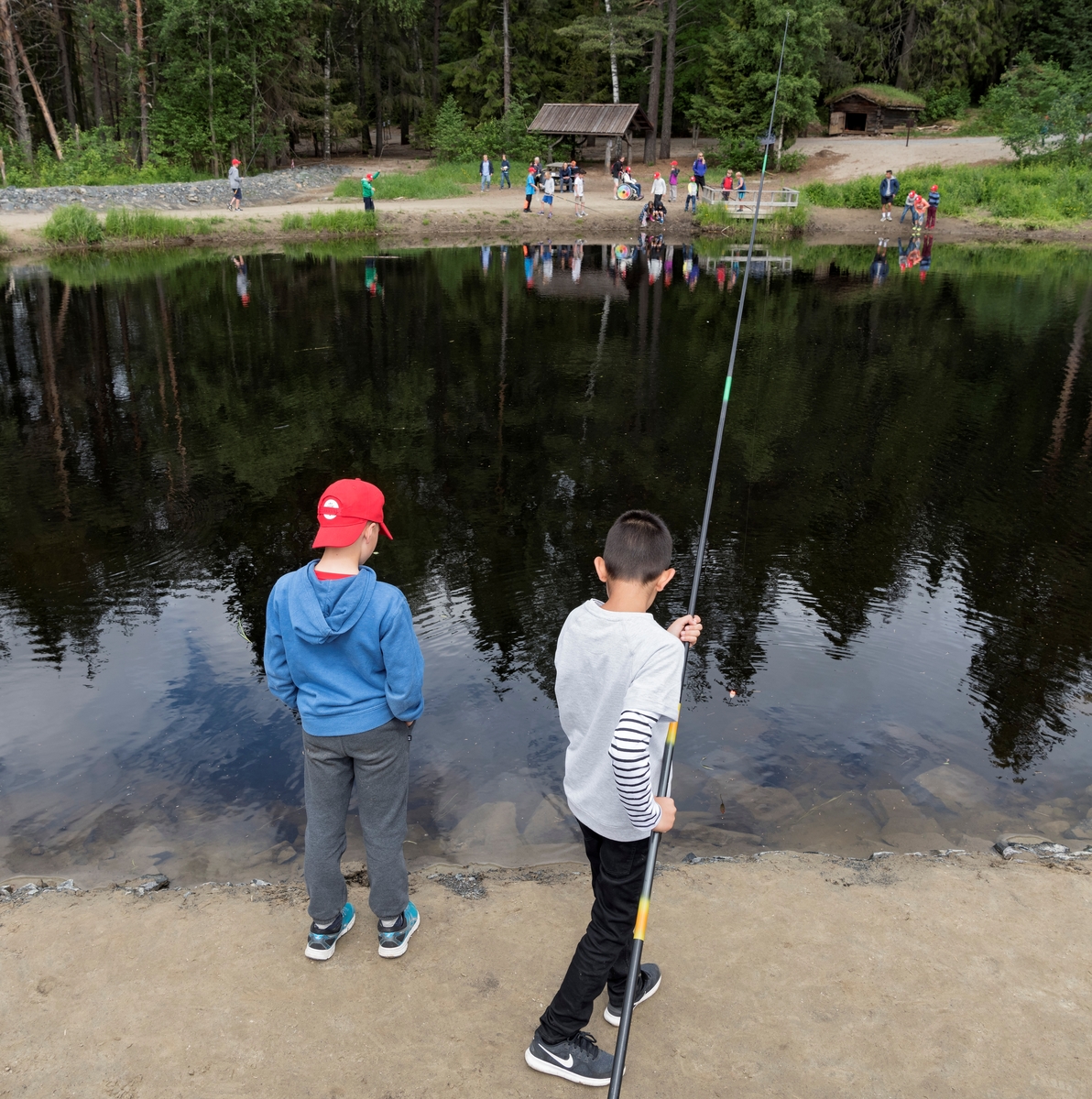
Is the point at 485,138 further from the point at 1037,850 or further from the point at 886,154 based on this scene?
the point at 1037,850

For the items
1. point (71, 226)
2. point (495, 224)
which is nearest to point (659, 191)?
point (495, 224)

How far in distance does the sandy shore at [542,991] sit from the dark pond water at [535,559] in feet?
2.38

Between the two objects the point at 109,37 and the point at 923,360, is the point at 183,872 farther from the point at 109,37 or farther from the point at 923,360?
the point at 109,37

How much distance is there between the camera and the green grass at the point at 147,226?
27.4 meters

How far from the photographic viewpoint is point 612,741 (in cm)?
259

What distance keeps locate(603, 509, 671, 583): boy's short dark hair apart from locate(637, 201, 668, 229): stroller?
30690 millimetres

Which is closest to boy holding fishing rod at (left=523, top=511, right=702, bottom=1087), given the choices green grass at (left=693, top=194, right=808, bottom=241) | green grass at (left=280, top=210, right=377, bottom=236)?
green grass at (left=280, top=210, right=377, bottom=236)

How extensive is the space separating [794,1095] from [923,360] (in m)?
14.2

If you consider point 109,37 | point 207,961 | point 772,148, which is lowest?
point 207,961

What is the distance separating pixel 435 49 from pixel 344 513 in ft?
168

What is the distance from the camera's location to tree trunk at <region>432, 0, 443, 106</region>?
153 ft

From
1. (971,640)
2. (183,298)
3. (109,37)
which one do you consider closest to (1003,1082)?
(971,640)

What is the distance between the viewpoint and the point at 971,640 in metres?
6.71

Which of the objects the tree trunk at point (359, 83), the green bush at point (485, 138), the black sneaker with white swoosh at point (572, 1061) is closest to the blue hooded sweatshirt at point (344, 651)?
the black sneaker with white swoosh at point (572, 1061)
